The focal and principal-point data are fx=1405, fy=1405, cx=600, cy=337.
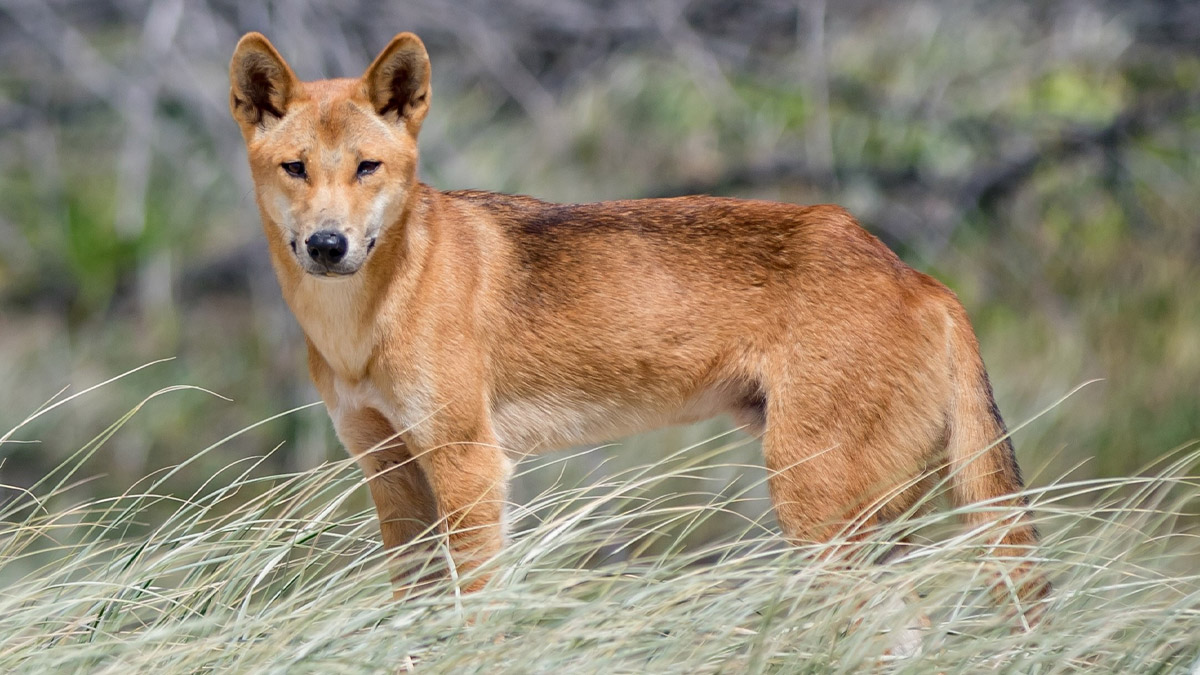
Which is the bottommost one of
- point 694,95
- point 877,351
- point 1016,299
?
point 1016,299

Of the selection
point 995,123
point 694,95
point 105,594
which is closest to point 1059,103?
point 995,123

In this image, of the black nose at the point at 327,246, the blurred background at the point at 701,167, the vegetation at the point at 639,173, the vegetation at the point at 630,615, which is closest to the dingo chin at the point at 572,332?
the black nose at the point at 327,246

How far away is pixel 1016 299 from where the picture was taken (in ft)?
26.1

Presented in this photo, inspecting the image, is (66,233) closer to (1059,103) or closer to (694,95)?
(694,95)

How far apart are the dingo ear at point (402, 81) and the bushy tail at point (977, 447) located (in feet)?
5.21

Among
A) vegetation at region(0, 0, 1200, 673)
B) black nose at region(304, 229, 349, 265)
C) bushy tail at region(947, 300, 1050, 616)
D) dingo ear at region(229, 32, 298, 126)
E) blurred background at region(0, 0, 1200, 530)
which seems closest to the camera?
black nose at region(304, 229, 349, 265)

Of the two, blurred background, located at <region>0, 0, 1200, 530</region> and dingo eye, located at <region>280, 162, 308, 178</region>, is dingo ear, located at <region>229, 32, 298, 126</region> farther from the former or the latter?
blurred background, located at <region>0, 0, 1200, 530</region>

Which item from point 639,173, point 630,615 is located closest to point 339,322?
point 630,615

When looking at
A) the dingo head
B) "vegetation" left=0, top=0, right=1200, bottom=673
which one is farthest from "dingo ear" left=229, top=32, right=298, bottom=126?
"vegetation" left=0, top=0, right=1200, bottom=673

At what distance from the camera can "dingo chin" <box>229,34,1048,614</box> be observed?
367cm

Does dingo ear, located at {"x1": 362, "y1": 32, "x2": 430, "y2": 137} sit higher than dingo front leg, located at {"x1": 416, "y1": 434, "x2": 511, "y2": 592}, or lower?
higher

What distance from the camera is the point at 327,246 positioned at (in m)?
3.44

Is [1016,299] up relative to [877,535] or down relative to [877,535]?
down

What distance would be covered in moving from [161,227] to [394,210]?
4.05 metres
